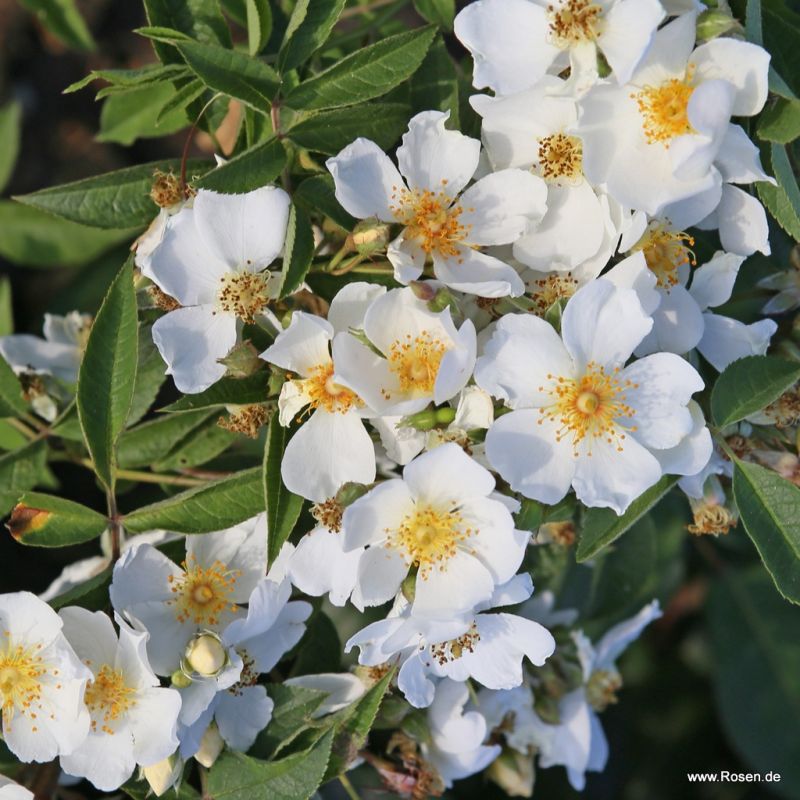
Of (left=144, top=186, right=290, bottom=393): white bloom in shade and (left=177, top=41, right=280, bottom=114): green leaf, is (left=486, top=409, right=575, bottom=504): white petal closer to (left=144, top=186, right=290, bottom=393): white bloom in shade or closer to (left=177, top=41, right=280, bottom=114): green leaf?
(left=144, top=186, right=290, bottom=393): white bloom in shade

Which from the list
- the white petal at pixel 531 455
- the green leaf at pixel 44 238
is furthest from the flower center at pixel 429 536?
the green leaf at pixel 44 238

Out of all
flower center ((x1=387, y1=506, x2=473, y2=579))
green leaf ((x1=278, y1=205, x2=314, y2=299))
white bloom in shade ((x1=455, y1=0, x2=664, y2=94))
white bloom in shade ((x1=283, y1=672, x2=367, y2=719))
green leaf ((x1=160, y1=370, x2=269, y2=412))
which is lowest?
white bloom in shade ((x1=283, y1=672, x2=367, y2=719))

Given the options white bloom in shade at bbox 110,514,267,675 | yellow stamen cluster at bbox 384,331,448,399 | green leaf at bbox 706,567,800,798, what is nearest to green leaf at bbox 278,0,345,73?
yellow stamen cluster at bbox 384,331,448,399

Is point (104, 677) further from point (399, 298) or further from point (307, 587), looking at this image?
point (399, 298)

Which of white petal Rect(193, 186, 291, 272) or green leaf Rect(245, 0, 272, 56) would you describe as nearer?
white petal Rect(193, 186, 291, 272)

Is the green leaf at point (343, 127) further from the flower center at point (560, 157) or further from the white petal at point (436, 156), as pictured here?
the flower center at point (560, 157)

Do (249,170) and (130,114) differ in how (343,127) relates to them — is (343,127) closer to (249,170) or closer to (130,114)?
(249,170)

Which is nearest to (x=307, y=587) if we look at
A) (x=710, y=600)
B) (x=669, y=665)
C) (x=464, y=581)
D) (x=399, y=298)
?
(x=464, y=581)
